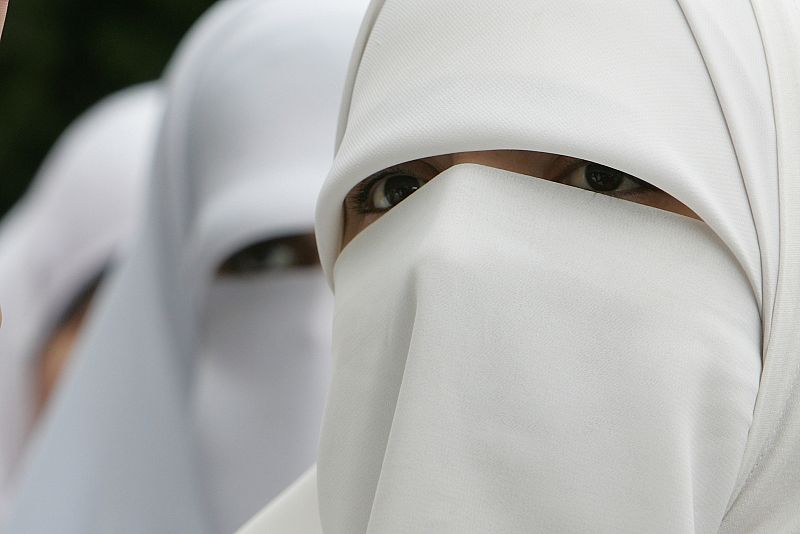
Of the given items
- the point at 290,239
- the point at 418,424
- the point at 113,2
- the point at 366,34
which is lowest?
the point at 113,2

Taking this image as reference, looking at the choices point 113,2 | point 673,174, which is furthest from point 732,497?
point 113,2

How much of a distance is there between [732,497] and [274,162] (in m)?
1.97

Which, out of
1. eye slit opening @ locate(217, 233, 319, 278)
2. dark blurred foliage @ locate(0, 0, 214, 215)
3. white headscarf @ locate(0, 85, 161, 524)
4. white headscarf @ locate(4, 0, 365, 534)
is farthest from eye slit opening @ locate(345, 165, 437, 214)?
dark blurred foliage @ locate(0, 0, 214, 215)

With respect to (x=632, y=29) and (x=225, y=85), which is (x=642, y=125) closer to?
(x=632, y=29)

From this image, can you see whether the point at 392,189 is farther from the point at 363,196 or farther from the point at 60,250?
the point at 60,250

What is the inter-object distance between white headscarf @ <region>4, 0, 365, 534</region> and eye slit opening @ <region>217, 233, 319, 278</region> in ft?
0.09

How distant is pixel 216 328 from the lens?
→ 3.61 meters

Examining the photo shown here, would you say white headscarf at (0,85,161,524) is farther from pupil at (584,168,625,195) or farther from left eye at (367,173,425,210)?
pupil at (584,168,625,195)

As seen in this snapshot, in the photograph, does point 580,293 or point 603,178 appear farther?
point 603,178

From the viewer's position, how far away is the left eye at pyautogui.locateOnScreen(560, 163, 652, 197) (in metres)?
1.79

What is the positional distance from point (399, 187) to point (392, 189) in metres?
0.01

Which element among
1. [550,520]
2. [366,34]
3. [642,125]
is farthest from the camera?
[366,34]

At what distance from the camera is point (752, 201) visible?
1.76m

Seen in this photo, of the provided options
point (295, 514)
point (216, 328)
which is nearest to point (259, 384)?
point (216, 328)
